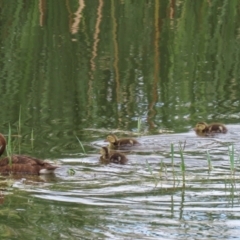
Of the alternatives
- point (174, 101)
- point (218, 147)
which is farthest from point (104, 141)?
point (174, 101)

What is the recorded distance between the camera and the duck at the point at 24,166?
7.80 meters

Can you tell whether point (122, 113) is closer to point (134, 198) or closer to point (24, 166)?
point (24, 166)

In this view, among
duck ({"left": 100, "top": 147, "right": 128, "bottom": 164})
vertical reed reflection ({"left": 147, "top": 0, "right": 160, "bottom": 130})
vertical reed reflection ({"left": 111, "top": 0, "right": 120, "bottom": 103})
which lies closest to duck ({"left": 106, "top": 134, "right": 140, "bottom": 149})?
duck ({"left": 100, "top": 147, "right": 128, "bottom": 164})

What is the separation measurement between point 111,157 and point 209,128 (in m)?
1.35

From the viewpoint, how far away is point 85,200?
6848mm

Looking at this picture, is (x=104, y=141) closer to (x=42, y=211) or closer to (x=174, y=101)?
(x=174, y=101)

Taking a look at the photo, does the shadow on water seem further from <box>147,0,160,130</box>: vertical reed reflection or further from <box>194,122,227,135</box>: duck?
<box>147,0,160,130</box>: vertical reed reflection

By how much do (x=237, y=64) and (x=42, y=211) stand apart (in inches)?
258

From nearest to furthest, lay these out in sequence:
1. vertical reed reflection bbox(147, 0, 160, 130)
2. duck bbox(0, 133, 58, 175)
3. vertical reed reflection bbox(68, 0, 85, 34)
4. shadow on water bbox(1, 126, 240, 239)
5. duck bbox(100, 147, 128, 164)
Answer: shadow on water bbox(1, 126, 240, 239) < duck bbox(0, 133, 58, 175) < duck bbox(100, 147, 128, 164) < vertical reed reflection bbox(147, 0, 160, 130) < vertical reed reflection bbox(68, 0, 85, 34)

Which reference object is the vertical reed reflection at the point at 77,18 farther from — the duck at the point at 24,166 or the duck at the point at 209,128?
the duck at the point at 24,166

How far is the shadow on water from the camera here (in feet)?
19.9

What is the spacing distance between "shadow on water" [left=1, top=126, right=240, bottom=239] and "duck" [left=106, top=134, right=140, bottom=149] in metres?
0.10

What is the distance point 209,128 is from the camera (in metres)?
9.11

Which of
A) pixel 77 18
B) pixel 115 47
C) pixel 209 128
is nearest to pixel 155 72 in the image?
pixel 115 47
